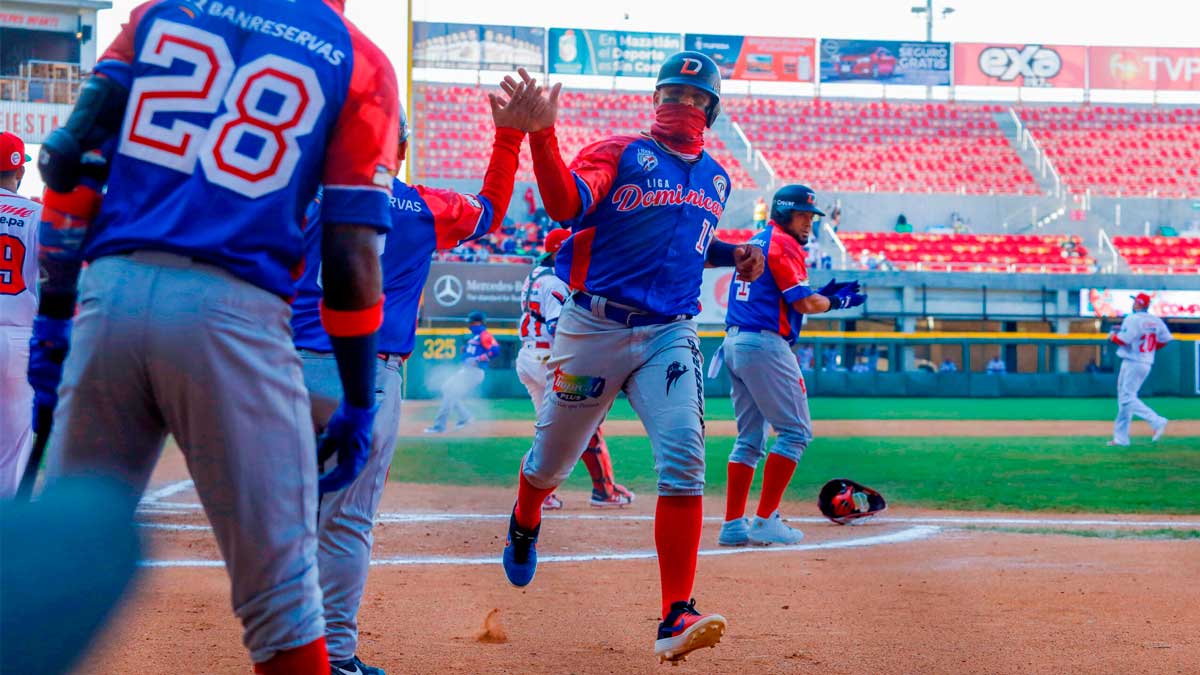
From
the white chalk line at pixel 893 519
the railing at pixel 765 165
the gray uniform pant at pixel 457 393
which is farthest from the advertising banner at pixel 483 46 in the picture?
the white chalk line at pixel 893 519

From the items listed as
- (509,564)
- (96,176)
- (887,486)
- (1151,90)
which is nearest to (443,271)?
(887,486)

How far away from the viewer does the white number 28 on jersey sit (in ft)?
7.55

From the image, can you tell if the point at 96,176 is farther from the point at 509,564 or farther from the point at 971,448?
the point at 971,448

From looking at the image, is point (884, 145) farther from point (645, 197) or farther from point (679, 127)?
point (645, 197)

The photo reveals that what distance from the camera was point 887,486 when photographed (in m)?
10.6

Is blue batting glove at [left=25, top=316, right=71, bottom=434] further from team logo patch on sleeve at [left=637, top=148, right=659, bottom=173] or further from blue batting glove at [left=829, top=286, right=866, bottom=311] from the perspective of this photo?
blue batting glove at [left=829, top=286, right=866, bottom=311]

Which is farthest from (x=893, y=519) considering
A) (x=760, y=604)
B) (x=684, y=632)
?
(x=684, y=632)

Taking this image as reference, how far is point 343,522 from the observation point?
147 inches

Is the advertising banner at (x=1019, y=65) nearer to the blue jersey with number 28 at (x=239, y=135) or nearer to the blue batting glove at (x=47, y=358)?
the blue jersey with number 28 at (x=239, y=135)

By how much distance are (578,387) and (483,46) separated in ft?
114

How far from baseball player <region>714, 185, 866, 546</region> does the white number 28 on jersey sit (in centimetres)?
490

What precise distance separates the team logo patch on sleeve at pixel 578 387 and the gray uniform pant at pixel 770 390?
258 cm

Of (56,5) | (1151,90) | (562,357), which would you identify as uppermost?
(1151,90)

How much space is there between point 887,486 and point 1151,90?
124 ft
